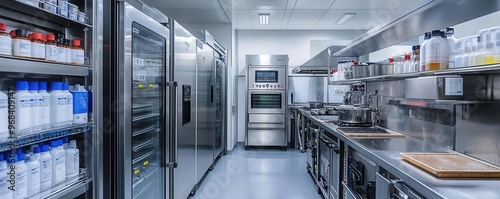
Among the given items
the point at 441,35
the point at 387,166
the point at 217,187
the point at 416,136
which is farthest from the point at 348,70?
the point at 217,187

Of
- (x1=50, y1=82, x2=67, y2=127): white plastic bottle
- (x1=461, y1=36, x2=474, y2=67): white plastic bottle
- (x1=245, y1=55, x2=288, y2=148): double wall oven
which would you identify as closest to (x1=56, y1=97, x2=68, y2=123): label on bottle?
(x1=50, y1=82, x2=67, y2=127): white plastic bottle

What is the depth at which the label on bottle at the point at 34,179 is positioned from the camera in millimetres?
1236

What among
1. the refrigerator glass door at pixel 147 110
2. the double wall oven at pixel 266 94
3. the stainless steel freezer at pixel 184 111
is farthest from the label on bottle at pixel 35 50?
the double wall oven at pixel 266 94

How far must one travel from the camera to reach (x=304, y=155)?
562 cm

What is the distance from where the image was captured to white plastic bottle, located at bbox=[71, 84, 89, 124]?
4.75 feet

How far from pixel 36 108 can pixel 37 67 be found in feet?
0.62

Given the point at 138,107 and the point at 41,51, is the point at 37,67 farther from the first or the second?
the point at 138,107

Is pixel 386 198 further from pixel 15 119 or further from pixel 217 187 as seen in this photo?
pixel 217 187

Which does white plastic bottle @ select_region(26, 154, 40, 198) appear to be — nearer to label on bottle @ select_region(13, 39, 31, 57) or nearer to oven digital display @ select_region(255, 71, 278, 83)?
label on bottle @ select_region(13, 39, 31, 57)

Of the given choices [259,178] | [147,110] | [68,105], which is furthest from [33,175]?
[259,178]

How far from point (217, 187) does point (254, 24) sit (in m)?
3.63

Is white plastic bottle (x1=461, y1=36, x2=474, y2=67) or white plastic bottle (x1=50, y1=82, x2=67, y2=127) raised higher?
white plastic bottle (x1=461, y1=36, x2=474, y2=67)

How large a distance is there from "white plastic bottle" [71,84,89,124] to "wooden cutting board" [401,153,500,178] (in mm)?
1726

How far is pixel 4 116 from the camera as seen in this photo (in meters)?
1.12
